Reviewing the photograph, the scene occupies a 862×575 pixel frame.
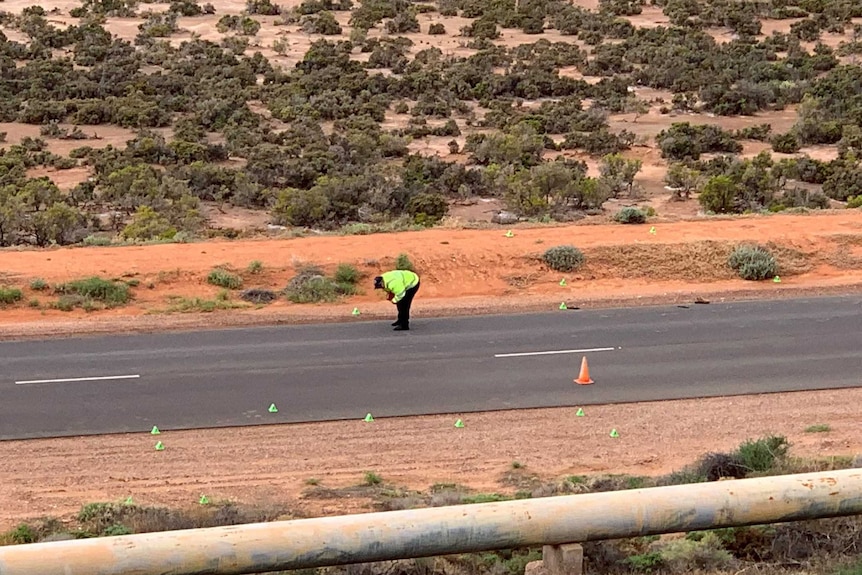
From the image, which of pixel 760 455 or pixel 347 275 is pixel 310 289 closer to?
pixel 347 275

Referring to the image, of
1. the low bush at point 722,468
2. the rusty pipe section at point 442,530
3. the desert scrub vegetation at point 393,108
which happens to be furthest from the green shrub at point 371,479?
the desert scrub vegetation at point 393,108

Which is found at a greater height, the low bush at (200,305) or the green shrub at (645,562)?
the green shrub at (645,562)

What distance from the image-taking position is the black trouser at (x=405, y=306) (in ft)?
60.7

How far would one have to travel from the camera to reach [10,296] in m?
21.1

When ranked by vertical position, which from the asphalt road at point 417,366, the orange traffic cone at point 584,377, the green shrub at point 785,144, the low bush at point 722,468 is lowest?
the green shrub at point 785,144

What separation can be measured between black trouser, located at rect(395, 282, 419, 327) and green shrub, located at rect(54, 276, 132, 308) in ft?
18.0

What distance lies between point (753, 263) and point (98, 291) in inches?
482

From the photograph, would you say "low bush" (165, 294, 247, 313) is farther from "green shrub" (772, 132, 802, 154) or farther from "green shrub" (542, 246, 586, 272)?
"green shrub" (772, 132, 802, 154)

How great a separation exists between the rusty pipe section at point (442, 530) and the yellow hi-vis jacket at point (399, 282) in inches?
539

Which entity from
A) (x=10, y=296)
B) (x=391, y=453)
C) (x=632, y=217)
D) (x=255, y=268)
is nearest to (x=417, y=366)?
(x=391, y=453)

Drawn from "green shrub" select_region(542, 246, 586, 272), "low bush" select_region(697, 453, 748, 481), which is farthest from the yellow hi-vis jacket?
"low bush" select_region(697, 453, 748, 481)

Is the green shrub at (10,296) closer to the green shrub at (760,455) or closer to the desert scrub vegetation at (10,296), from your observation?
the desert scrub vegetation at (10,296)

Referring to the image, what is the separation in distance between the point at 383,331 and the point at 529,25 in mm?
49005

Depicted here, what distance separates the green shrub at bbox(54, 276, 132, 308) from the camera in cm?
2134
